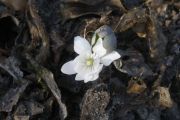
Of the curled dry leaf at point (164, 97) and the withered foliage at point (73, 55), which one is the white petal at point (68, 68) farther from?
the curled dry leaf at point (164, 97)

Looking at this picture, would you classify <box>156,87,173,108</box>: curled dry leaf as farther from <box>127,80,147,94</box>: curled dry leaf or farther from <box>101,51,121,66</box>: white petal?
<box>101,51,121,66</box>: white petal

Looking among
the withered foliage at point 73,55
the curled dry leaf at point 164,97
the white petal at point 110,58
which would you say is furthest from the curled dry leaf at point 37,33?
the curled dry leaf at point 164,97

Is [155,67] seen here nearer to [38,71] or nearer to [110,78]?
[110,78]

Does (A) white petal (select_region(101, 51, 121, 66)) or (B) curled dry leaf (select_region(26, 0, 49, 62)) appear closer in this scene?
(A) white petal (select_region(101, 51, 121, 66))

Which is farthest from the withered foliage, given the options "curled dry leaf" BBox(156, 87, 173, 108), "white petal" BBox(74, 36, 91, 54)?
"white petal" BBox(74, 36, 91, 54)

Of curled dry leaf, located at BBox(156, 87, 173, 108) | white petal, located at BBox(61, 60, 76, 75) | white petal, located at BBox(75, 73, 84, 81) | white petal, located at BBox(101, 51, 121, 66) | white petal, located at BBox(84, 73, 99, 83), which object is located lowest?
curled dry leaf, located at BBox(156, 87, 173, 108)

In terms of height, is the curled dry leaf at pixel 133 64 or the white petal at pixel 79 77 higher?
the white petal at pixel 79 77
